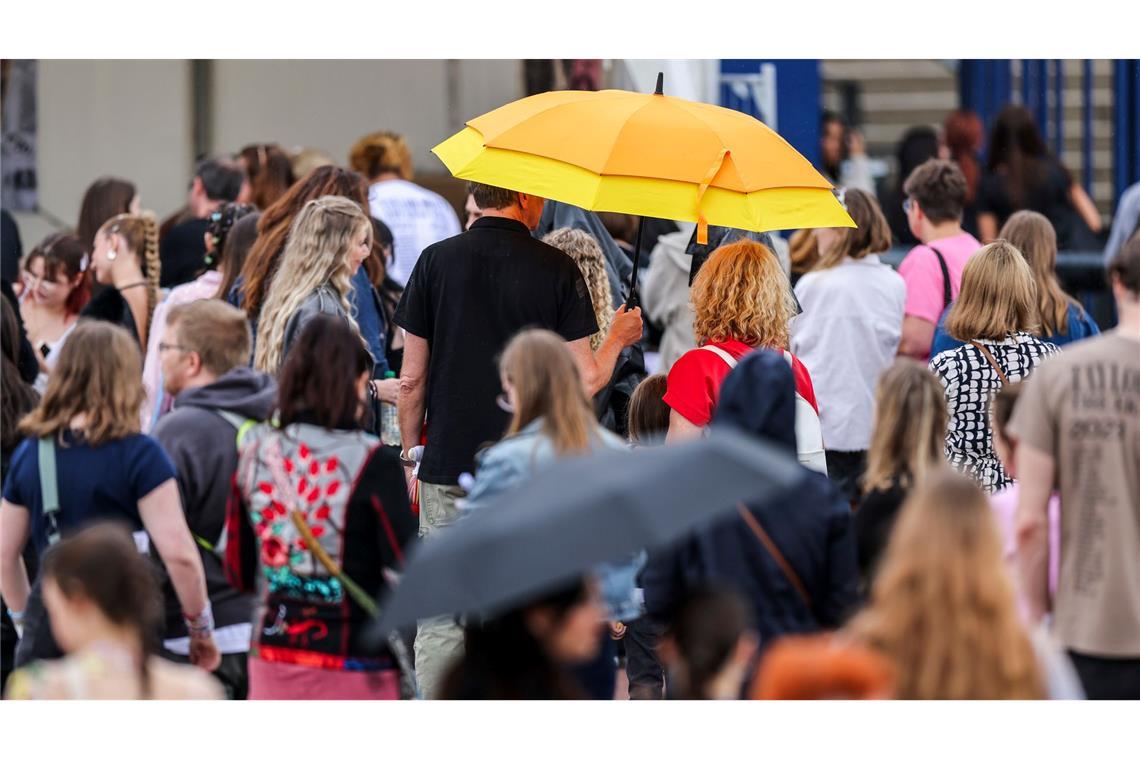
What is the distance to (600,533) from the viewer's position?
147 inches

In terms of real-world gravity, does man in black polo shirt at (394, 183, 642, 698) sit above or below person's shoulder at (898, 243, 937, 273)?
below

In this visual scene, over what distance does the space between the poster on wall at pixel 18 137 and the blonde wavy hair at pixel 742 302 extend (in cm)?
734

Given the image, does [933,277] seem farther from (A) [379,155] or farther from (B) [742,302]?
(A) [379,155]

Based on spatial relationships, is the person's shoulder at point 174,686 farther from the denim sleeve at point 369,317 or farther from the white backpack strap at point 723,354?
the denim sleeve at point 369,317

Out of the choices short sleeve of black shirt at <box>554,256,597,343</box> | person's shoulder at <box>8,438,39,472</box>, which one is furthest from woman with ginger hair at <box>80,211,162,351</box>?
person's shoulder at <box>8,438,39,472</box>

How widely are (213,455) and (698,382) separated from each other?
1681 mm

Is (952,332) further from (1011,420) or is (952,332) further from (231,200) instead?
(231,200)

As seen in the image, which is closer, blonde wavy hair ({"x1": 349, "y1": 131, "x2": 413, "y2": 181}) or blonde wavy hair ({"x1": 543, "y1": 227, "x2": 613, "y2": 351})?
blonde wavy hair ({"x1": 543, "y1": 227, "x2": 613, "y2": 351})

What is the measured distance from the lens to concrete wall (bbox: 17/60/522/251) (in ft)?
41.1

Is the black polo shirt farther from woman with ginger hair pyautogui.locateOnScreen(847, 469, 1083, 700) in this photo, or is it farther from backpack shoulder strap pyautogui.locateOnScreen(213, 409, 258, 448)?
woman with ginger hair pyautogui.locateOnScreen(847, 469, 1083, 700)

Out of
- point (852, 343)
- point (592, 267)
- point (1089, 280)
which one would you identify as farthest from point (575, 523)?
point (1089, 280)

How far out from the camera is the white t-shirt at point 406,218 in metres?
9.48

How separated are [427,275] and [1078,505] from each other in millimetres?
2502

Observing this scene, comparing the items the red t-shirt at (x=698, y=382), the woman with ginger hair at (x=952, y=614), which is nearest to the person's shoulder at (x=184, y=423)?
the red t-shirt at (x=698, y=382)
